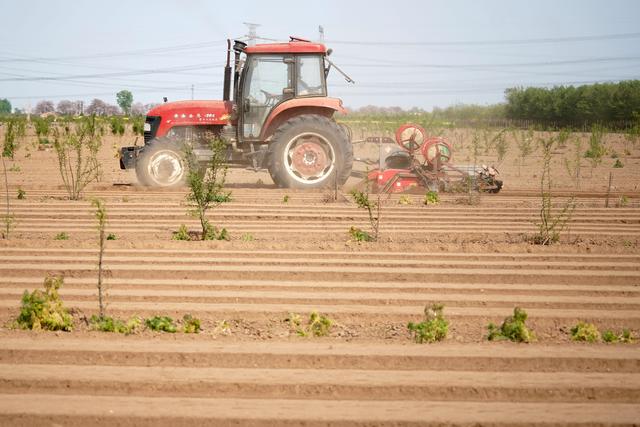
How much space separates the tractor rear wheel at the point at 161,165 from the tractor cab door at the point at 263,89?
1.13 meters

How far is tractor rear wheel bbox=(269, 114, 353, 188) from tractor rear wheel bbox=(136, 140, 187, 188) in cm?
148

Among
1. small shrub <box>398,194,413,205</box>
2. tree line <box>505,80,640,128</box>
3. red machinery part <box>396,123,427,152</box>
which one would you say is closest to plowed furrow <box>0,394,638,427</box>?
small shrub <box>398,194,413,205</box>

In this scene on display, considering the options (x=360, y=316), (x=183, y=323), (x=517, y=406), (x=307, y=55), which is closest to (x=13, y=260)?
(x=183, y=323)

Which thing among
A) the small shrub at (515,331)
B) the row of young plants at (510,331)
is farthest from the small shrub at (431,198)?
the small shrub at (515,331)

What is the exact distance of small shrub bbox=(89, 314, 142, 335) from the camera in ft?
19.7

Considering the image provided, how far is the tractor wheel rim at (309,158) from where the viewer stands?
13.5 meters

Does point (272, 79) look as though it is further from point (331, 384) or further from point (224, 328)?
point (331, 384)

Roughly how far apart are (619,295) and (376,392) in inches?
131

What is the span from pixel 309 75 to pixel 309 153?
4.01 ft

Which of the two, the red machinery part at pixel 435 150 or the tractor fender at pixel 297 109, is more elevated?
the tractor fender at pixel 297 109

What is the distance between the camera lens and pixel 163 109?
45.4 feet

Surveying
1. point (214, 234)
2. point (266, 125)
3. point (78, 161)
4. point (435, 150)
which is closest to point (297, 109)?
point (266, 125)

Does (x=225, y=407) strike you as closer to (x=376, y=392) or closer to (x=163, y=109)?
(x=376, y=392)

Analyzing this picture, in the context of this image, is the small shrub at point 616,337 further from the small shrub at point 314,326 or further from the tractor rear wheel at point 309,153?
the tractor rear wheel at point 309,153
